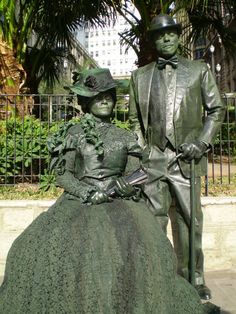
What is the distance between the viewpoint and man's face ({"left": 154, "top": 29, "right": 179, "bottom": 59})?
3010 mm

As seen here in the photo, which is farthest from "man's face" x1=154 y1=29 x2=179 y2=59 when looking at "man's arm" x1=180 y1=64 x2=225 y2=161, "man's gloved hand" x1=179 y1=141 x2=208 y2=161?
"man's gloved hand" x1=179 y1=141 x2=208 y2=161

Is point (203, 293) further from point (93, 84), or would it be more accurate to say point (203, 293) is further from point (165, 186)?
point (93, 84)

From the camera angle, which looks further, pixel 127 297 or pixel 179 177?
pixel 179 177

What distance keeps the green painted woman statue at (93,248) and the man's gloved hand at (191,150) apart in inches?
28.5

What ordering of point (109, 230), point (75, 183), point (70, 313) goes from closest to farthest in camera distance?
point (70, 313)
point (109, 230)
point (75, 183)

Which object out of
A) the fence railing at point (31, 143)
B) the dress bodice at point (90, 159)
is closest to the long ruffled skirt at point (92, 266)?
the dress bodice at point (90, 159)

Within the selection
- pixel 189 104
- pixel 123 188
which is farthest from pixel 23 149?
pixel 123 188

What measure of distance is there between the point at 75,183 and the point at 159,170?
109cm

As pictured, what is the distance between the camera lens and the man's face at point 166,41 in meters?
3.01

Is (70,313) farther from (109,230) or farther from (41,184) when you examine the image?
(41,184)

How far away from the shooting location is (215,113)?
10.3 ft

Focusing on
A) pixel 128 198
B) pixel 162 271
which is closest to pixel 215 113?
pixel 128 198

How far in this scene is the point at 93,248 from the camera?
1.89 meters

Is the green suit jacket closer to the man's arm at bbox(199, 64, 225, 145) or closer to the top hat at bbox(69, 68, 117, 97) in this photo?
the man's arm at bbox(199, 64, 225, 145)
